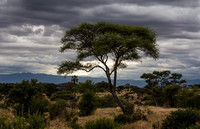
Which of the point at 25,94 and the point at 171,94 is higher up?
the point at 25,94

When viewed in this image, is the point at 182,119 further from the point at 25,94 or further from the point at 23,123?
the point at 25,94

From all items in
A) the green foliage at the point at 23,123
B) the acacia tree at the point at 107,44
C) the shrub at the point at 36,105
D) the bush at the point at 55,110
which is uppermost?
the acacia tree at the point at 107,44

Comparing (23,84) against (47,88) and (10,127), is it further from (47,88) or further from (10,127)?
(47,88)

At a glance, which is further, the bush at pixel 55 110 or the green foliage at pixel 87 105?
the green foliage at pixel 87 105

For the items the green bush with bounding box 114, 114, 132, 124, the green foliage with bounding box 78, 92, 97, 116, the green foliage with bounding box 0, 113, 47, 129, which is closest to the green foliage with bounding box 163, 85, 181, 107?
the green foliage with bounding box 78, 92, 97, 116

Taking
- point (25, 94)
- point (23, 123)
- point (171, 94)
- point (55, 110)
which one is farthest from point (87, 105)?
point (171, 94)

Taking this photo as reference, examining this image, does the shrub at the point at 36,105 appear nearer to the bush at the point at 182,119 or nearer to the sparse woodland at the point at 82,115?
the sparse woodland at the point at 82,115

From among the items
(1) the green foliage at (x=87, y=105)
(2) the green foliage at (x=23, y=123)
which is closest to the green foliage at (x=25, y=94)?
(1) the green foliage at (x=87, y=105)

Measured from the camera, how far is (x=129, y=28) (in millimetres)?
22141

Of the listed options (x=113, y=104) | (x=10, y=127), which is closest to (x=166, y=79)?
(x=113, y=104)

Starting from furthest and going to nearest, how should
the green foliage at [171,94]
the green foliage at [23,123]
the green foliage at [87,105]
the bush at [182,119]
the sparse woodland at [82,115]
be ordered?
the green foliage at [171,94], the green foliage at [87,105], the bush at [182,119], the sparse woodland at [82,115], the green foliage at [23,123]

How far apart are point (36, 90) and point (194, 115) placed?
14.6 m

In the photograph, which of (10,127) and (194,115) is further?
(194,115)

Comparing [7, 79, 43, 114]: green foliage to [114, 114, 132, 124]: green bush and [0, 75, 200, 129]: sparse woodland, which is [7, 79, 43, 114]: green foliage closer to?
[0, 75, 200, 129]: sparse woodland
